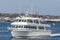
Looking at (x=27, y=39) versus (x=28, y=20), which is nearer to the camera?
(x=27, y=39)

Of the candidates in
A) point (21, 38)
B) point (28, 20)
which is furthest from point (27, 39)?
point (28, 20)

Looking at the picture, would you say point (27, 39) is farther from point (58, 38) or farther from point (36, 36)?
point (58, 38)

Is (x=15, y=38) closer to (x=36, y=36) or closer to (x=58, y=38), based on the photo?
(x=36, y=36)

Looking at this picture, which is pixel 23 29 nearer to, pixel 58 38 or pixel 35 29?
pixel 35 29

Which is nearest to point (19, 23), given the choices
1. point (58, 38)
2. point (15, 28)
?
point (15, 28)

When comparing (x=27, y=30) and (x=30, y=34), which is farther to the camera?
(x=30, y=34)

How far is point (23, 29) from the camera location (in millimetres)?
68500

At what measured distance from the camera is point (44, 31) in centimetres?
6906

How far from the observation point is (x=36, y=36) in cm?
6938

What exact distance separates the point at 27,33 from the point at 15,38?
2369 millimetres

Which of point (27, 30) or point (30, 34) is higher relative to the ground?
point (27, 30)

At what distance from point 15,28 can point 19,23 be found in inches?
47.3

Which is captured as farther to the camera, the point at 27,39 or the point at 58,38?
the point at 58,38

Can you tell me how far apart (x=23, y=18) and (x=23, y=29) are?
3658 mm
